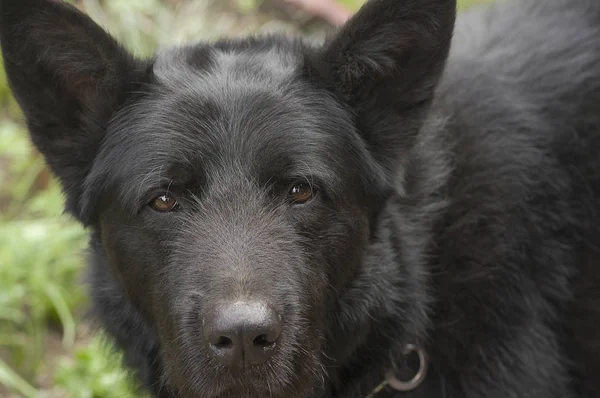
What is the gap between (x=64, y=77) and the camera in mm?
3311

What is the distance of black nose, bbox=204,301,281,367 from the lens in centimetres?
272

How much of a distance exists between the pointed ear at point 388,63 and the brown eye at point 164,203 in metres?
0.77

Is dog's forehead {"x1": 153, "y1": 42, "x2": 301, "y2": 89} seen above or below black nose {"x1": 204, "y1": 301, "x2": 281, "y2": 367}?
above

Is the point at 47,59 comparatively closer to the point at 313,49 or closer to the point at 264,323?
the point at 313,49

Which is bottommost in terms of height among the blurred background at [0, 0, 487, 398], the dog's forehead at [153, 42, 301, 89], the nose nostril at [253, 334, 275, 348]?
the blurred background at [0, 0, 487, 398]

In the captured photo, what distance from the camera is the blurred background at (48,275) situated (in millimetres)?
4609

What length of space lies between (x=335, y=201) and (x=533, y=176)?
1.14m

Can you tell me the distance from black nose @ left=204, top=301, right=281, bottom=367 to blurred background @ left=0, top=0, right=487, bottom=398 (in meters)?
Answer: 1.09

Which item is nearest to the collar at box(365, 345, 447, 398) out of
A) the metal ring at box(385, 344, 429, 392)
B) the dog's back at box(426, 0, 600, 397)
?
the metal ring at box(385, 344, 429, 392)

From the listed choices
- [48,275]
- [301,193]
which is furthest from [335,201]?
[48,275]

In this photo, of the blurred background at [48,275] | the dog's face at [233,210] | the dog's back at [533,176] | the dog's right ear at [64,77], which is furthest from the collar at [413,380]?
the dog's right ear at [64,77]

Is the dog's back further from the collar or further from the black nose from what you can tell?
the black nose

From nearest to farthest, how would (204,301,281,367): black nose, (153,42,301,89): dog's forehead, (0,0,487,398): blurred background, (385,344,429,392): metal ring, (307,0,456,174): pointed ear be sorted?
1. (204,301,281,367): black nose
2. (307,0,456,174): pointed ear
3. (153,42,301,89): dog's forehead
4. (385,344,429,392): metal ring
5. (0,0,487,398): blurred background

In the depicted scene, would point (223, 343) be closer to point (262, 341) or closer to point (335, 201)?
point (262, 341)
